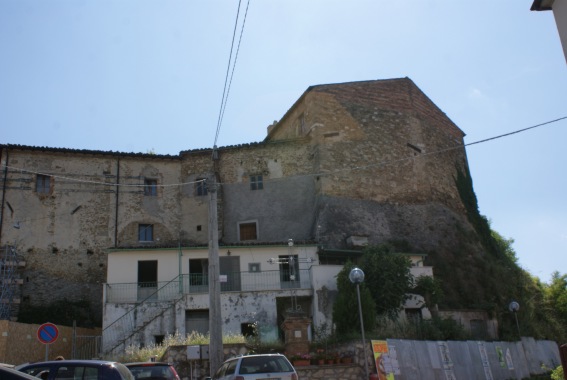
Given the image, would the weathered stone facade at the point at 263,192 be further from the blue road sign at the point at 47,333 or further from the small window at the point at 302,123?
the blue road sign at the point at 47,333

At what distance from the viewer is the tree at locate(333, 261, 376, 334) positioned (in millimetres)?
20125

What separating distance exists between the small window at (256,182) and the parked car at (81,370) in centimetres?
2418

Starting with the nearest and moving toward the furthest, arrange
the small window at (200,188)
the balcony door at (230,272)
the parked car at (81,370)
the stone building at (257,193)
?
1. the parked car at (81,370)
2. the balcony door at (230,272)
3. the stone building at (257,193)
4. the small window at (200,188)

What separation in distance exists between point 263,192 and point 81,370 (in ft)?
81.2

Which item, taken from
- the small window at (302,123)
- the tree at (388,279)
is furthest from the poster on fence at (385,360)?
the small window at (302,123)

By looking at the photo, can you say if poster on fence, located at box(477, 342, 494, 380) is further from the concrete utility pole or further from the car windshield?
the car windshield

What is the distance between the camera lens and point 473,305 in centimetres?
2872

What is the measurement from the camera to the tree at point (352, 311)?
66.0 ft

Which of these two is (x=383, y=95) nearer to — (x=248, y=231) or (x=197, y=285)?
(x=248, y=231)

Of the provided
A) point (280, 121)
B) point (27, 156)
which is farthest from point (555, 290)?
point (27, 156)

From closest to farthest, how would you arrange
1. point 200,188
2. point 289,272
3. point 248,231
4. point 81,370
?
1. point 81,370
2. point 289,272
3. point 248,231
4. point 200,188

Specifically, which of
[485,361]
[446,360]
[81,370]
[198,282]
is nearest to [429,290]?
[485,361]

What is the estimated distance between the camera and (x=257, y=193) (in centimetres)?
3403

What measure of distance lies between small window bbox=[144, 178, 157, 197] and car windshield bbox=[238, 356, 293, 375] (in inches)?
903
